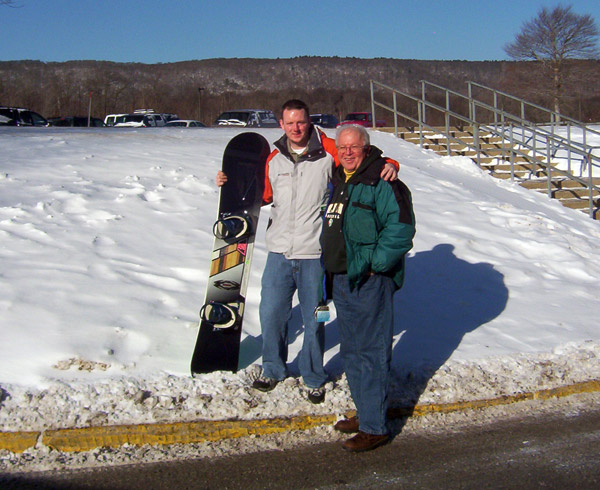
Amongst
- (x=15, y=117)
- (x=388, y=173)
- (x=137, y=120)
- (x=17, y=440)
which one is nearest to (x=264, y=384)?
(x=17, y=440)

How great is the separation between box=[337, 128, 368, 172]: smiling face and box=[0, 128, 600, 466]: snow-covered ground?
62.7 inches

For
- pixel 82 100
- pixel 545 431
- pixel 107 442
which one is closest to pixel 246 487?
pixel 107 442

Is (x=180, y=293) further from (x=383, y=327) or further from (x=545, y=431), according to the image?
(x=545, y=431)

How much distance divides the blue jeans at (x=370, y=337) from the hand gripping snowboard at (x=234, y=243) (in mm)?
1025

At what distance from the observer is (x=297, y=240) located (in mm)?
4219

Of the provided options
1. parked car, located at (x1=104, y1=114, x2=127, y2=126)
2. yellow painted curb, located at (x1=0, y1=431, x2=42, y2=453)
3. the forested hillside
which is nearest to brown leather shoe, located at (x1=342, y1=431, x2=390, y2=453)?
yellow painted curb, located at (x1=0, y1=431, x2=42, y2=453)

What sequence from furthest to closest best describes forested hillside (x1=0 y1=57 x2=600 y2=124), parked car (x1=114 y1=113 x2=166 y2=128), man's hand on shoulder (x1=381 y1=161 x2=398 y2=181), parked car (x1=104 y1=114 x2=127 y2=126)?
forested hillside (x1=0 y1=57 x2=600 y2=124) → parked car (x1=104 y1=114 x2=127 y2=126) → parked car (x1=114 y1=113 x2=166 y2=128) → man's hand on shoulder (x1=381 y1=161 x2=398 y2=181)

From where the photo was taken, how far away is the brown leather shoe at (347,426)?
414cm

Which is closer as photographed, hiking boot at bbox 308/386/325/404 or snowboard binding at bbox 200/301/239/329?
hiking boot at bbox 308/386/325/404

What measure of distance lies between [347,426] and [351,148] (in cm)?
173

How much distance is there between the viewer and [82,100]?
2180 inches

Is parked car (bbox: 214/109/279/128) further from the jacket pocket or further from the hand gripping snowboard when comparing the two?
the jacket pocket

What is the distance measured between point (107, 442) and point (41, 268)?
2.47 meters

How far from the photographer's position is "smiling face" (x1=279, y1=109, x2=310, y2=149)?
13.7 ft
